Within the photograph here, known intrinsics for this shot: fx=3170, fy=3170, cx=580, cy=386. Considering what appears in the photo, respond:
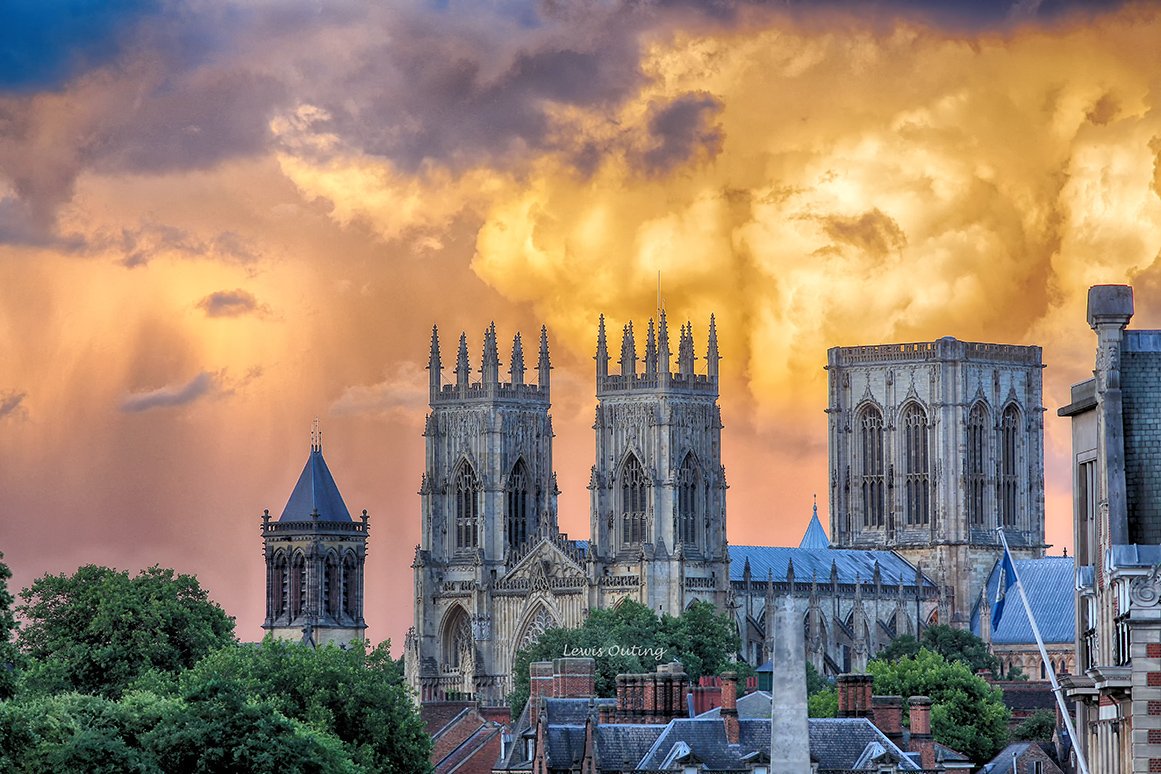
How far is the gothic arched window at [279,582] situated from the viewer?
173500 mm

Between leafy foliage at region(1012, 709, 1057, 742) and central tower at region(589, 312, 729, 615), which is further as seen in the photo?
central tower at region(589, 312, 729, 615)

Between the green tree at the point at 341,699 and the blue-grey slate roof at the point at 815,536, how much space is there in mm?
93152

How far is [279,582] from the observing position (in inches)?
6880

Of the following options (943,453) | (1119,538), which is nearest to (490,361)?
(943,453)

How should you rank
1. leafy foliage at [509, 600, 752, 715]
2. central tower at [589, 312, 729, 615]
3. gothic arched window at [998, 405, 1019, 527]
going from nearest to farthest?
leafy foliage at [509, 600, 752, 715] < central tower at [589, 312, 729, 615] < gothic arched window at [998, 405, 1019, 527]

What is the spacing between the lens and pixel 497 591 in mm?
168500

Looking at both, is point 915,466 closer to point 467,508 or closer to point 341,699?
point 467,508

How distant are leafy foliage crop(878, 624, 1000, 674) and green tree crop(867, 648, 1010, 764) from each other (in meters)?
26.4

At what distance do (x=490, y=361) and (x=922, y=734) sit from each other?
89424mm

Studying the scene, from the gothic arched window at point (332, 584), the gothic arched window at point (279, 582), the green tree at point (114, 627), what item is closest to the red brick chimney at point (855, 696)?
the green tree at point (114, 627)

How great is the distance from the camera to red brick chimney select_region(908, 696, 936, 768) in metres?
82.1

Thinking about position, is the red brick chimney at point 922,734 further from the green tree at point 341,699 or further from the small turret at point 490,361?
the small turret at point 490,361

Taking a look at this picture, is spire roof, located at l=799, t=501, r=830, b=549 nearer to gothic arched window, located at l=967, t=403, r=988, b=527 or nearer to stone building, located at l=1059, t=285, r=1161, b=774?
gothic arched window, located at l=967, t=403, r=988, b=527

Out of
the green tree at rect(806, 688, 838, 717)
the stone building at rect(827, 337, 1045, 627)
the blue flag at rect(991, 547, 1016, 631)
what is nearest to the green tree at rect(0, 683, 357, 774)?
the green tree at rect(806, 688, 838, 717)
